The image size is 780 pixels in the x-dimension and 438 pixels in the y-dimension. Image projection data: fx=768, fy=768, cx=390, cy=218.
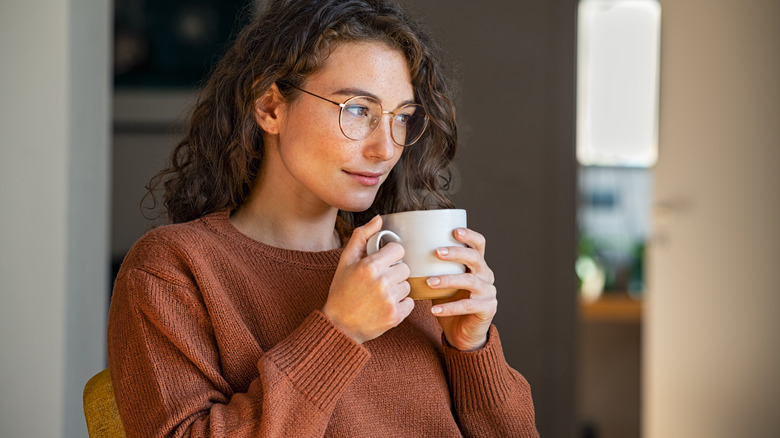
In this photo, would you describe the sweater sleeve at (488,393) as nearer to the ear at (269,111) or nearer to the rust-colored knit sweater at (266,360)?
the rust-colored knit sweater at (266,360)

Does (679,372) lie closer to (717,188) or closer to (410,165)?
(717,188)

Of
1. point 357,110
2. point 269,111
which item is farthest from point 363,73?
point 269,111

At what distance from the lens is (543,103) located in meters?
2.85

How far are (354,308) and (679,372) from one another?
7.88 ft

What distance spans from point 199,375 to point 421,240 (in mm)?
300

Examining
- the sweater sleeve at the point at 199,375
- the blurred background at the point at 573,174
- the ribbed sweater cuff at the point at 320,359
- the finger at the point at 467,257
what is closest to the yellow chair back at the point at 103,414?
the sweater sleeve at the point at 199,375

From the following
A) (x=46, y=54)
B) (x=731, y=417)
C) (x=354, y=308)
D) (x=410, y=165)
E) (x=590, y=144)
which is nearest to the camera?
(x=354, y=308)

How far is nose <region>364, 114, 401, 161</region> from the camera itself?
3.33 feet

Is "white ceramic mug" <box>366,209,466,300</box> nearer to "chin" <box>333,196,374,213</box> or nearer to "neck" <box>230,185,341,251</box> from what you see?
"chin" <box>333,196,374,213</box>

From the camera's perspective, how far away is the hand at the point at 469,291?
902 mm

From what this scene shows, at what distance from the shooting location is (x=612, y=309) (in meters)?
4.23

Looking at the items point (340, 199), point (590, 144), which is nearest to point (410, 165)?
point (340, 199)

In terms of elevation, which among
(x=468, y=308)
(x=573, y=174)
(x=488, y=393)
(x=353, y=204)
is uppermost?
(x=573, y=174)

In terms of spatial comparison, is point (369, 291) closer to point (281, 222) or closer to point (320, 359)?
point (320, 359)
